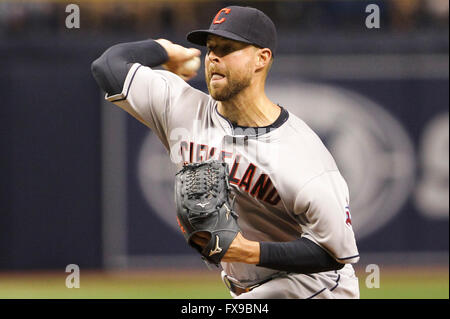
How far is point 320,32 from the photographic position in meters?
9.47

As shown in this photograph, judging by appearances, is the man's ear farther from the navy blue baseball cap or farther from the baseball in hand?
the baseball in hand

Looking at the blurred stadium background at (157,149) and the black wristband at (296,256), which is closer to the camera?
the black wristband at (296,256)

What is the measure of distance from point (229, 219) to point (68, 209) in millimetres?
6254

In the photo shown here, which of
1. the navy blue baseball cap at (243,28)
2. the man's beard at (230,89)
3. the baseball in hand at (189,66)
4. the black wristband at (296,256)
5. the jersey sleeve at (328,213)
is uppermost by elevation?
the navy blue baseball cap at (243,28)

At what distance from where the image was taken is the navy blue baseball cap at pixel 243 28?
11.4ft

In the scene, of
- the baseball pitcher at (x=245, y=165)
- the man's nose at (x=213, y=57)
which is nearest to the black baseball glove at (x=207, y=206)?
the baseball pitcher at (x=245, y=165)

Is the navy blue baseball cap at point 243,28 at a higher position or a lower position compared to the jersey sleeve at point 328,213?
higher

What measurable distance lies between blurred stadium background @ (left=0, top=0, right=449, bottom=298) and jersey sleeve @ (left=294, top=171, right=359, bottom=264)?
5651 mm

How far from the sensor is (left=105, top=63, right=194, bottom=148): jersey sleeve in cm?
376

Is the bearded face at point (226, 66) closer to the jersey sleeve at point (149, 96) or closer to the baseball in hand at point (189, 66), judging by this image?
the jersey sleeve at point (149, 96)

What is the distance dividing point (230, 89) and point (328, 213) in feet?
2.33

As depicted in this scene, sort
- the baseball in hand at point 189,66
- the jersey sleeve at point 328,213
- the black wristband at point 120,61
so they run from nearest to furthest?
1. the jersey sleeve at point 328,213
2. the black wristband at point 120,61
3. the baseball in hand at point 189,66
